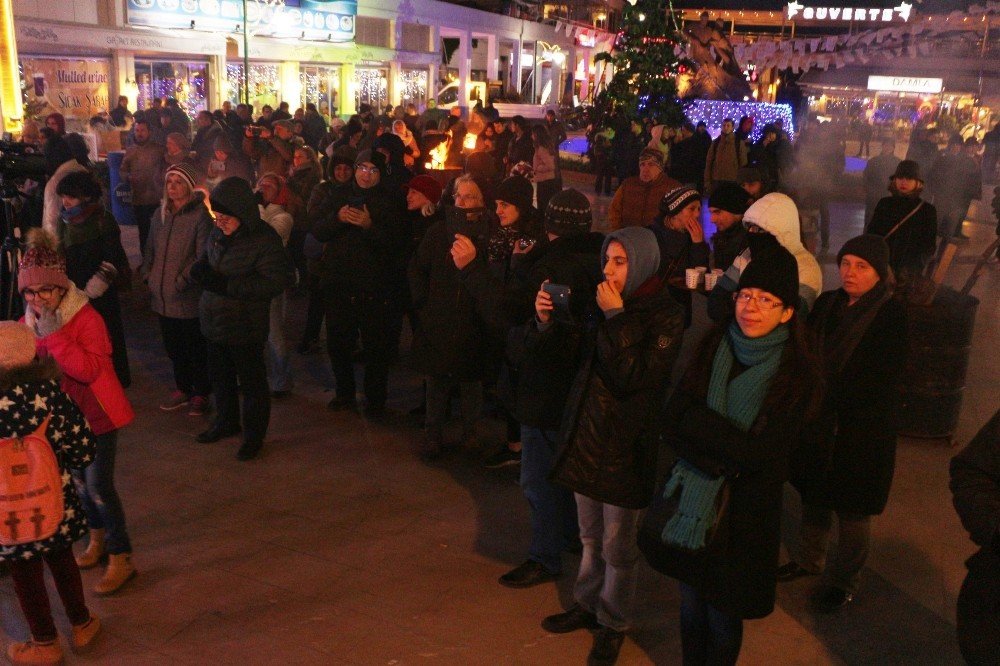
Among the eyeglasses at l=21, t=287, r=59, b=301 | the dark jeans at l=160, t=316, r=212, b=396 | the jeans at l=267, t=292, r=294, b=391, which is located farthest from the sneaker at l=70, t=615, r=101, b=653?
the jeans at l=267, t=292, r=294, b=391

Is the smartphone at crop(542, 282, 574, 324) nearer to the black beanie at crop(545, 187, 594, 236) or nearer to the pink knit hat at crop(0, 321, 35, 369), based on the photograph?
the black beanie at crop(545, 187, 594, 236)

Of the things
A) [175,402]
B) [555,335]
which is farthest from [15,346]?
[175,402]

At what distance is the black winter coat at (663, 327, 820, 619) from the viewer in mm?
3244

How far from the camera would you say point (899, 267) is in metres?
7.46

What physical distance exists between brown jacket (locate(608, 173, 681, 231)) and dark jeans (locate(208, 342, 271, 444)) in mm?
3437

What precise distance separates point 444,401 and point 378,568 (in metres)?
1.63

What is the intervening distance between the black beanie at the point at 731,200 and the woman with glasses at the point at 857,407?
1767mm

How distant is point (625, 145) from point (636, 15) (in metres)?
4.27

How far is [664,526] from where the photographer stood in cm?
340

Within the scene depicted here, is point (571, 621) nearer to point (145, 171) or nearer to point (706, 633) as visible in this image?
point (706, 633)

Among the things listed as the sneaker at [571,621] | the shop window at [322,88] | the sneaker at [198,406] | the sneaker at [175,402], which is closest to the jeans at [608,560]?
the sneaker at [571,621]

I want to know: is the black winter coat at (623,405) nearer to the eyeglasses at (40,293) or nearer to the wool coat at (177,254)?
the eyeglasses at (40,293)

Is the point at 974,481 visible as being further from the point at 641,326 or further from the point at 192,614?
the point at 192,614

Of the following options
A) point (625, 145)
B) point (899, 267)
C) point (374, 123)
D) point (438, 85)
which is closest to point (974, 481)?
point (899, 267)
